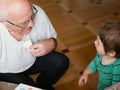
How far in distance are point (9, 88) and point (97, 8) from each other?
7.90 feet

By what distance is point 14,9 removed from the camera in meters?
1.19

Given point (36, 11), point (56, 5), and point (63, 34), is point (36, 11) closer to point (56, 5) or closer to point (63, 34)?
point (63, 34)

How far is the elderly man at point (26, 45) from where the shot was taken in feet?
4.00

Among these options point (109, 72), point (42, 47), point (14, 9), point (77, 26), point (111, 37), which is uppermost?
point (14, 9)

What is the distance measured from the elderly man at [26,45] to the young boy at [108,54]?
283 mm

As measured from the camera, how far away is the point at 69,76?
6.92 feet

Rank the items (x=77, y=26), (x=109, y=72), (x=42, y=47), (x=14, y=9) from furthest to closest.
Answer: (x=77, y=26), (x=42, y=47), (x=109, y=72), (x=14, y=9)

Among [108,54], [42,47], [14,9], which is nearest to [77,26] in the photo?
[42,47]

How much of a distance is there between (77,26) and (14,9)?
1725mm

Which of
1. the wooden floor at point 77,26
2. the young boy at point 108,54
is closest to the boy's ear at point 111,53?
the young boy at point 108,54

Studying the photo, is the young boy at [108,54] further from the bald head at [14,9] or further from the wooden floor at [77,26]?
the wooden floor at [77,26]

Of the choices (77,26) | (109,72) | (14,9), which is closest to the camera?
(14,9)

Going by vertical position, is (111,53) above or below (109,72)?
above

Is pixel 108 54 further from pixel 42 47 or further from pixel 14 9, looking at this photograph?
pixel 14 9
